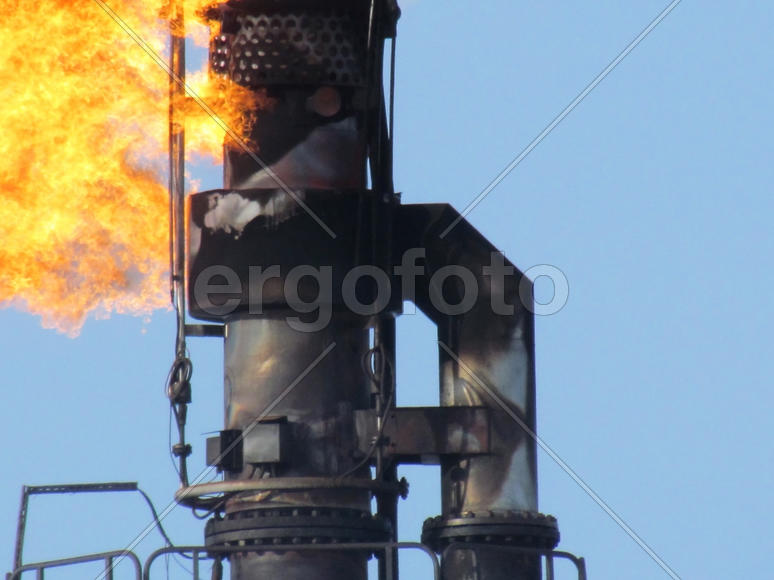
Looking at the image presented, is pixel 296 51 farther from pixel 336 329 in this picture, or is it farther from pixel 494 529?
pixel 494 529

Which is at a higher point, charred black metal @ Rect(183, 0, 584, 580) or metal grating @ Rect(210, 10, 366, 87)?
metal grating @ Rect(210, 10, 366, 87)

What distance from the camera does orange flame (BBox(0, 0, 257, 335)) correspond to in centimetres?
1440

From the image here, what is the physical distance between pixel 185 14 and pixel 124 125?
1.17 metres

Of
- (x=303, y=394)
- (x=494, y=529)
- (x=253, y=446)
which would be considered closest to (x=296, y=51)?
(x=303, y=394)

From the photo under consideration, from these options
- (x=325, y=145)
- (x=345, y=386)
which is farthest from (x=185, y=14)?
(x=345, y=386)

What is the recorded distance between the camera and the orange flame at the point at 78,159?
47.2 ft

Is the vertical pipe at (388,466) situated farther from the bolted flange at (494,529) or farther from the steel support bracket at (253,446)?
the steel support bracket at (253,446)

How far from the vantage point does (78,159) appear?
1443cm

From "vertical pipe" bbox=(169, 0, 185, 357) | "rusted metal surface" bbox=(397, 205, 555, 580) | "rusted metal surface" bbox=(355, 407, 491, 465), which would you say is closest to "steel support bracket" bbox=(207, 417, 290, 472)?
"rusted metal surface" bbox=(355, 407, 491, 465)

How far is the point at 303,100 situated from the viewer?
555 inches

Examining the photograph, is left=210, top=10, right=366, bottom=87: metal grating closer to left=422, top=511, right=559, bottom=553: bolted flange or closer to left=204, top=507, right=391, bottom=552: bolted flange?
left=204, top=507, right=391, bottom=552: bolted flange

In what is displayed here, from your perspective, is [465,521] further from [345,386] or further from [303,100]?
[303,100]

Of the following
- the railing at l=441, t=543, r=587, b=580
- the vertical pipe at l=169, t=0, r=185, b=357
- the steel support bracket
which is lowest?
the railing at l=441, t=543, r=587, b=580

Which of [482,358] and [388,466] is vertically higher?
[482,358]
